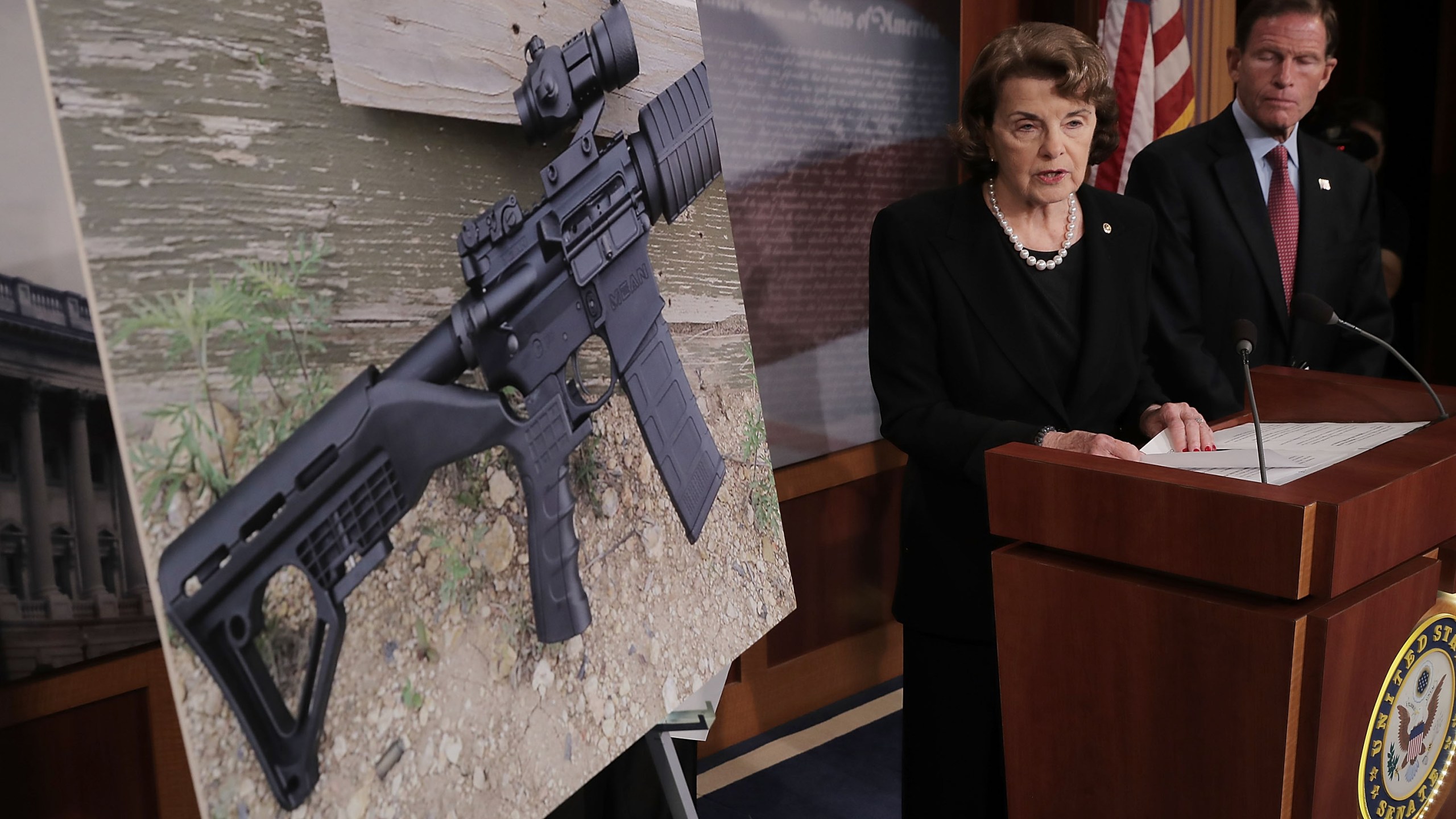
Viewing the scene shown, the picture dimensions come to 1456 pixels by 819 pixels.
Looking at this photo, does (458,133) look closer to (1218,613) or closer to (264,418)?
(264,418)

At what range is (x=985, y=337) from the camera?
5.65 ft

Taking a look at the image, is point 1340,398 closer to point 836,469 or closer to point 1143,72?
point 836,469

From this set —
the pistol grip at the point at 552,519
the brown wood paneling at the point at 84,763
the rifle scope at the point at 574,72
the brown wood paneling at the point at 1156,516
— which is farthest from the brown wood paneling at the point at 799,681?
the rifle scope at the point at 574,72

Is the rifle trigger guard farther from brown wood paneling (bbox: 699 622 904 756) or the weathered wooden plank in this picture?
brown wood paneling (bbox: 699 622 904 756)

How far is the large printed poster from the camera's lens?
689mm

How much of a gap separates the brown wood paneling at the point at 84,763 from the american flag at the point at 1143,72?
269 centimetres

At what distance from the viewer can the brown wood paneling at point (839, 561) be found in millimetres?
2957

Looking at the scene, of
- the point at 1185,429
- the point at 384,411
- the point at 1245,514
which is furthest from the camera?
the point at 1185,429

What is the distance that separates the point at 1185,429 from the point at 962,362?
36cm

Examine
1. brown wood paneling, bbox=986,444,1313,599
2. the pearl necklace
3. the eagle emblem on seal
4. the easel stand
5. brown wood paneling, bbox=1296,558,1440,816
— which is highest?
the pearl necklace

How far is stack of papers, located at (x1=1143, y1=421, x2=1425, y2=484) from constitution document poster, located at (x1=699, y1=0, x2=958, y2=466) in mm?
1285

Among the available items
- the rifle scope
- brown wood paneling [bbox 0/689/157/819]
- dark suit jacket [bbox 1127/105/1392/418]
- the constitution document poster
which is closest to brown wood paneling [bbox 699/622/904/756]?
the constitution document poster

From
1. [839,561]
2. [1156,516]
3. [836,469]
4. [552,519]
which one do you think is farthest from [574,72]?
[839,561]

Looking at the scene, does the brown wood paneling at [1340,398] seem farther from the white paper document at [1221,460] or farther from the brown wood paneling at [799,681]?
the brown wood paneling at [799,681]
